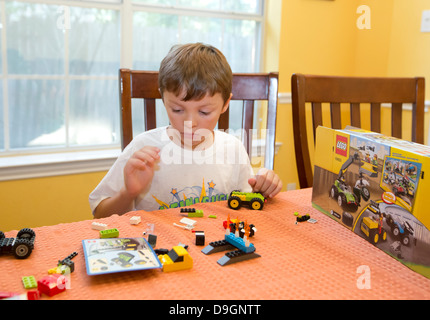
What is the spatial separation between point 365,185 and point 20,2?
178 cm

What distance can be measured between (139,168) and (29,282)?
0.37m

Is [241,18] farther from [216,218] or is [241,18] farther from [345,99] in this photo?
[216,218]

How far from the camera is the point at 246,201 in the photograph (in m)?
0.98

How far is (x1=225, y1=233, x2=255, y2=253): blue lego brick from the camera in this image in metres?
0.72

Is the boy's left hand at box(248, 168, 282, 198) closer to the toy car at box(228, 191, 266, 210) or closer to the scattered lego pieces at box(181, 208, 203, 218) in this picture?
the toy car at box(228, 191, 266, 210)

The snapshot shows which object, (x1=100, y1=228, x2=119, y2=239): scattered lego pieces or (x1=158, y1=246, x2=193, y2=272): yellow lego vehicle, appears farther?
(x1=100, y1=228, x2=119, y2=239): scattered lego pieces

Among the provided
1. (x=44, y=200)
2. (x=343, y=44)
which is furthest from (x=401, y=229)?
(x=343, y=44)

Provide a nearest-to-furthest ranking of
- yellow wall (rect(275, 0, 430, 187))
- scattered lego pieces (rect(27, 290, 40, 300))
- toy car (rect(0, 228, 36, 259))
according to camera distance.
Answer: scattered lego pieces (rect(27, 290, 40, 300))
toy car (rect(0, 228, 36, 259))
yellow wall (rect(275, 0, 430, 187))

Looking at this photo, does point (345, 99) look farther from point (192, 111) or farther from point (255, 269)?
point (255, 269)

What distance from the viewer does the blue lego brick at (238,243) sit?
72cm

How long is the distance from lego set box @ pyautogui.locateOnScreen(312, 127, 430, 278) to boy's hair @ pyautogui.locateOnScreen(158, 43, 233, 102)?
266mm

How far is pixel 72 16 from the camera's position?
206 centimetres

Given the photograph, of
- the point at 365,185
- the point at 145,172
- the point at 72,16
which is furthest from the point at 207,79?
the point at 72,16

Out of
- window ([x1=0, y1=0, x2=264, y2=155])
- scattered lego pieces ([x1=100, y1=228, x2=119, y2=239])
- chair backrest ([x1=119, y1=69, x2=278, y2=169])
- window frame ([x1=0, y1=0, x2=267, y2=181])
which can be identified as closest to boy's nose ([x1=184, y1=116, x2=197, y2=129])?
chair backrest ([x1=119, y1=69, x2=278, y2=169])
